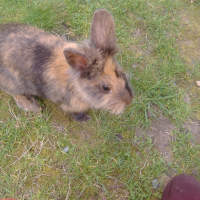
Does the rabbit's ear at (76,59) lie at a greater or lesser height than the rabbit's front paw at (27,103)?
greater

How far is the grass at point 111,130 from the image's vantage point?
309 centimetres

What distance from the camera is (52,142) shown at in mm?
3324

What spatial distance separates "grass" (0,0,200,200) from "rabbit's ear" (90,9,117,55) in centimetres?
132

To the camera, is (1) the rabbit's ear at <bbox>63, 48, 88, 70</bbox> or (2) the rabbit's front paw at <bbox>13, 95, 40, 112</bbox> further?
(2) the rabbit's front paw at <bbox>13, 95, 40, 112</bbox>

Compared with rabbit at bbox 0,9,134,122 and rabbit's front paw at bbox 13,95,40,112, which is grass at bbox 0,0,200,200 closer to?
rabbit's front paw at bbox 13,95,40,112

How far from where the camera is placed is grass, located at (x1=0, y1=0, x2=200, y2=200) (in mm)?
3092

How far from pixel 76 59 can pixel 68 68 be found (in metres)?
0.31

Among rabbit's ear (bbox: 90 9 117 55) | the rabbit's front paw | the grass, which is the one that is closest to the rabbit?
rabbit's ear (bbox: 90 9 117 55)

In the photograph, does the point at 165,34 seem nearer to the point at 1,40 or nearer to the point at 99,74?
the point at 99,74

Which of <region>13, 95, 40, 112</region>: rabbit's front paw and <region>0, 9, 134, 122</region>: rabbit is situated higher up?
<region>0, 9, 134, 122</region>: rabbit

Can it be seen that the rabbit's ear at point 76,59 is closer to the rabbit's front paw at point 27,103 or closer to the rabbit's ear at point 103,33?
the rabbit's ear at point 103,33

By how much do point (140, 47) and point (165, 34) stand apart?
0.65 meters

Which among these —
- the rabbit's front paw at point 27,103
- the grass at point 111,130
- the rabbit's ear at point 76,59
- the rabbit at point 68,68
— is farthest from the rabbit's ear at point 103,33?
the rabbit's front paw at point 27,103

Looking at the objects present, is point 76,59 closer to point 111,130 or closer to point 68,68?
point 68,68
